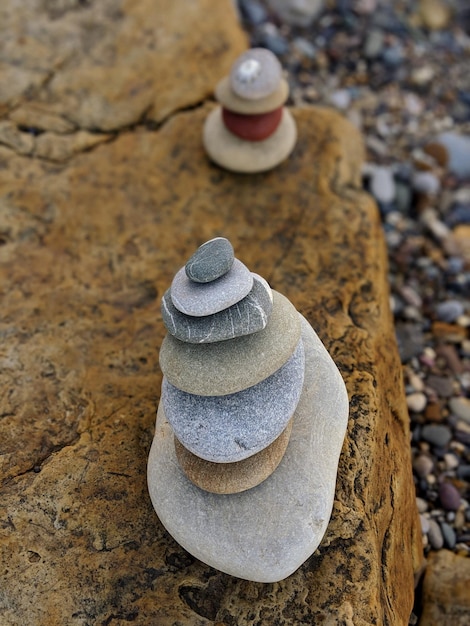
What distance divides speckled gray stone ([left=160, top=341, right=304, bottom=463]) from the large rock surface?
65 centimetres

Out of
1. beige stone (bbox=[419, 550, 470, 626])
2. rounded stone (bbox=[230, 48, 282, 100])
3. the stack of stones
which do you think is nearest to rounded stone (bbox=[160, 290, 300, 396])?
the stack of stones

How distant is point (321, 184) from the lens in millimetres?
5074

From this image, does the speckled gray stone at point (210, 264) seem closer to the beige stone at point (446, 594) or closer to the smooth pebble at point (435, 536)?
the beige stone at point (446, 594)

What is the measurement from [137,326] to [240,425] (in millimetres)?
1483

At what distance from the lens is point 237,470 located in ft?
10.2

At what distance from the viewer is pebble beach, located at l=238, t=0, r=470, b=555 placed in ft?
15.8

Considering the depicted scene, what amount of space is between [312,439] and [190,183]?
2.67 m

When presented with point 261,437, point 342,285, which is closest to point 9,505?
point 261,437

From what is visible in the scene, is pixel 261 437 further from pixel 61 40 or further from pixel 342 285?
pixel 61 40

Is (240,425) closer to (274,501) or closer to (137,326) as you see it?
(274,501)

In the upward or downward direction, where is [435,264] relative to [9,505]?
downward

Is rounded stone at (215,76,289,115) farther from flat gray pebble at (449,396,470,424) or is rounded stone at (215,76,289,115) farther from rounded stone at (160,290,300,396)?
flat gray pebble at (449,396,470,424)

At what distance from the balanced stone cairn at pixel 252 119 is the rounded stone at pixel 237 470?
104 inches

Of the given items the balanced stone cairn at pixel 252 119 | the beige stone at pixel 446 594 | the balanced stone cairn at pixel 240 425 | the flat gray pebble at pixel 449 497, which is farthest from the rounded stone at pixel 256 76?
the beige stone at pixel 446 594
